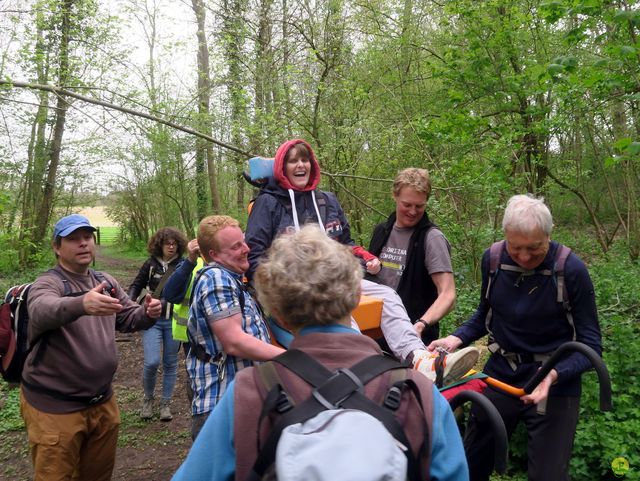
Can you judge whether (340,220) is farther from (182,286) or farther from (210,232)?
(182,286)

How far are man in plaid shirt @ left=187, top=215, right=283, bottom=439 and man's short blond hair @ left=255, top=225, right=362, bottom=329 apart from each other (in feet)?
2.44

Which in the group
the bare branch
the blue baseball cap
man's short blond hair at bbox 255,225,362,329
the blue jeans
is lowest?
the blue jeans

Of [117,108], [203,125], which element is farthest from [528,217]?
[203,125]

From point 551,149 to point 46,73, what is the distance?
29.1 ft

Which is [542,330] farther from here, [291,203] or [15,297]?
[15,297]

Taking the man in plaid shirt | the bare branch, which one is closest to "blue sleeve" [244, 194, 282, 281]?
the man in plaid shirt

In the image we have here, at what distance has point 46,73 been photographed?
8742 mm

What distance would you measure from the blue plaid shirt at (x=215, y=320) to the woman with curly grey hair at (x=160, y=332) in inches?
124

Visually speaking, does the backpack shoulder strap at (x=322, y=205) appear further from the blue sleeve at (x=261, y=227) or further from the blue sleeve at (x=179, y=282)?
the blue sleeve at (x=179, y=282)

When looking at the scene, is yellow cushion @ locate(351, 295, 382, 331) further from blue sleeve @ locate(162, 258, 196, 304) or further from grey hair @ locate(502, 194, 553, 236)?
blue sleeve @ locate(162, 258, 196, 304)

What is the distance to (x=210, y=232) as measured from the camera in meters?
2.56

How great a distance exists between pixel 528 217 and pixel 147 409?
4.59 metres

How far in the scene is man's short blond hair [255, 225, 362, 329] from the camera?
4.86 ft

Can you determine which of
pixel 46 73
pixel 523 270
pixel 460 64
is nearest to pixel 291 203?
pixel 523 270
